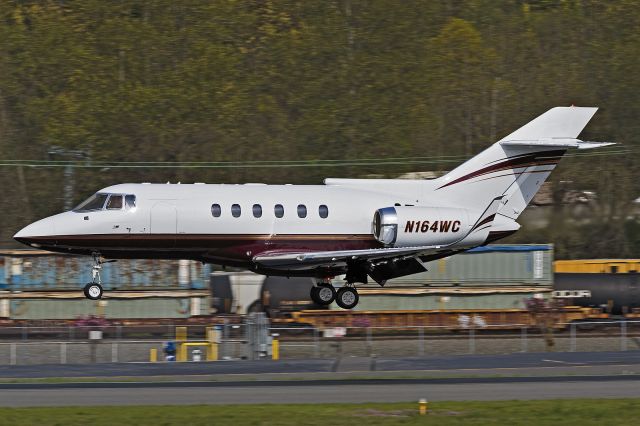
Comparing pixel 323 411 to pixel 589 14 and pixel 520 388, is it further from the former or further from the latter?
pixel 589 14

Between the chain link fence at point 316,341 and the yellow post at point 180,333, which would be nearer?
the chain link fence at point 316,341

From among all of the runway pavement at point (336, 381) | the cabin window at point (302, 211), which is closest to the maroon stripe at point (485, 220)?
the runway pavement at point (336, 381)

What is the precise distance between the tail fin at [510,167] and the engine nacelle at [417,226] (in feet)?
6.09

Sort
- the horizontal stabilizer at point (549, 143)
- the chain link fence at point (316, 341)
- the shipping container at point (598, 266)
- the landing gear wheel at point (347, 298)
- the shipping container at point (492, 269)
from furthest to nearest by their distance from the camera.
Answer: the shipping container at point (598, 266) → the shipping container at point (492, 269) → the chain link fence at point (316, 341) → the horizontal stabilizer at point (549, 143) → the landing gear wheel at point (347, 298)

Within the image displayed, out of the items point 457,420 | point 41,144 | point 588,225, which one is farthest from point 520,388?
point 41,144

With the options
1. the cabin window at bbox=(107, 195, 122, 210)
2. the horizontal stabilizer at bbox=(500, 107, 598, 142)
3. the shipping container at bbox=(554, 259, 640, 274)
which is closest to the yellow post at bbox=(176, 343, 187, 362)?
the cabin window at bbox=(107, 195, 122, 210)

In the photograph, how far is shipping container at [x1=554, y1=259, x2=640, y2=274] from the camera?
2376 inches

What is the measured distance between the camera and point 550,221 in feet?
190

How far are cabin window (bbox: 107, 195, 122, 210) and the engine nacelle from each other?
25.5 feet

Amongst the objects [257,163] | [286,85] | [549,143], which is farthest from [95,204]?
[286,85]

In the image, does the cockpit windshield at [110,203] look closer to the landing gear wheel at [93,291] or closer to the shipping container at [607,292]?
the landing gear wheel at [93,291]

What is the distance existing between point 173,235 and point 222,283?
69.4 ft

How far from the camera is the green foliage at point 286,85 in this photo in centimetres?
7562

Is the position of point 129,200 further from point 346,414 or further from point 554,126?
point 554,126
